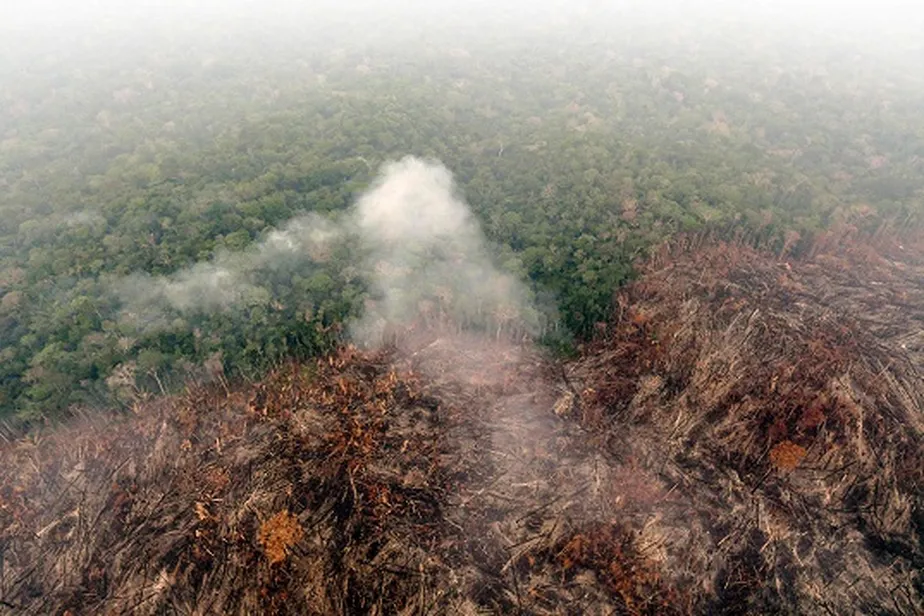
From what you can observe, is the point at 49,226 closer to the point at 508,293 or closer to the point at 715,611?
the point at 508,293

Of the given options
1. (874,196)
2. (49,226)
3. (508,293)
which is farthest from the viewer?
(874,196)

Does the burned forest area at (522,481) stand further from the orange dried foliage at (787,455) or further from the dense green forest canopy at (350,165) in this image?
the dense green forest canopy at (350,165)

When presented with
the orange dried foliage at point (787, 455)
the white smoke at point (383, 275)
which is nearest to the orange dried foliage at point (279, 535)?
the white smoke at point (383, 275)

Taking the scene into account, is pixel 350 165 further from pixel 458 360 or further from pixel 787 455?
pixel 787 455

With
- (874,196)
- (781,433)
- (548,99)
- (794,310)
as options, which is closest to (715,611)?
(781,433)

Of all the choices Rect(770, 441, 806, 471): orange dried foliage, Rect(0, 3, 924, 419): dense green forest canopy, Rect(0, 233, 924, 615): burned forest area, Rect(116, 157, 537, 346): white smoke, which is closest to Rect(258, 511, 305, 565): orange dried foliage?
Rect(0, 233, 924, 615): burned forest area

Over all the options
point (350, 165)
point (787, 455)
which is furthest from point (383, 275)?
point (787, 455)

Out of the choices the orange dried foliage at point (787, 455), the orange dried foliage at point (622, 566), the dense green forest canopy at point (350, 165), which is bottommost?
the orange dried foliage at point (622, 566)
